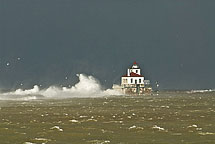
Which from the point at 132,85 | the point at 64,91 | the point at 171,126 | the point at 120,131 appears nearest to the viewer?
the point at 120,131

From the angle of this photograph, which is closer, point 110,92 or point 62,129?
point 62,129

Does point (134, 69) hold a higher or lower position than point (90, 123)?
higher

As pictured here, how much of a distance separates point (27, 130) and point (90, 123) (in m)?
8.48

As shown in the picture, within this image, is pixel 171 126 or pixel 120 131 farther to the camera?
pixel 171 126

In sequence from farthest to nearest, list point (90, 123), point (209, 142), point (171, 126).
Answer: point (90, 123)
point (171, 126)
point (209, 142)

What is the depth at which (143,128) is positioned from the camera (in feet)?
140

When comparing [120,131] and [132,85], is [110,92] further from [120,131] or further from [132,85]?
[120,131]

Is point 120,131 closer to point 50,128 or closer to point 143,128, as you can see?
point 143,128

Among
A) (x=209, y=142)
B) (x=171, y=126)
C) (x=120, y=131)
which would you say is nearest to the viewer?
(x=209, y=142)

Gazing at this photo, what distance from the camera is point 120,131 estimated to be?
132 feet

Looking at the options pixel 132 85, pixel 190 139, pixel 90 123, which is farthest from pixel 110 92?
pixel 190 139

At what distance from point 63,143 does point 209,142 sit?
30.5ft

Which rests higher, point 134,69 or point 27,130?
point 134,69

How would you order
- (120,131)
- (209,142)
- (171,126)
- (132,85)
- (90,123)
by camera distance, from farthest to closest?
(132,85) < (90,123) < (171,126) < (120,131) < (209,142)
